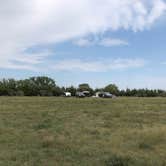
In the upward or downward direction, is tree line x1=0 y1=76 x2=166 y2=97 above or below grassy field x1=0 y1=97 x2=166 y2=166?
above

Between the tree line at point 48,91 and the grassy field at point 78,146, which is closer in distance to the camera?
the grassy field at point 78,146

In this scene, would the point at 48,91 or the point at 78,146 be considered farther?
the point at 48,91

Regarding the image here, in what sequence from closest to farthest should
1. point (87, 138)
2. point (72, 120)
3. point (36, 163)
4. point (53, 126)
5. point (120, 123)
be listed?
1. point (36, 163)
2. point (87, 138)
3. point (53, 126)
4. point (120, 123)
5. point (72, 120)

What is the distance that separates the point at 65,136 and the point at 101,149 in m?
3.71

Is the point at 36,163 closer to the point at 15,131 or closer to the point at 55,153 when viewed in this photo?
the point at 55,153

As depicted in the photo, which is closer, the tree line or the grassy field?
the grassy field

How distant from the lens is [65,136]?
18.0m

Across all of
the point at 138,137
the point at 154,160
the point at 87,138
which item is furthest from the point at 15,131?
the point at 154,160

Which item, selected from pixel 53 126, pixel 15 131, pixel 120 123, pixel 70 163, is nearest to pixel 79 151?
pixel 70 163

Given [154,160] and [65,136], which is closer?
[154,160]

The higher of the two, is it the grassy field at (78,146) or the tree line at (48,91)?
the tree line at (48,91)

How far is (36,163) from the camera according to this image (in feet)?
39.4

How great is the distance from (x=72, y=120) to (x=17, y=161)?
1353 centimetres

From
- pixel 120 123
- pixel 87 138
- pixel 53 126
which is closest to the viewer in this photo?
pixel 87 138
